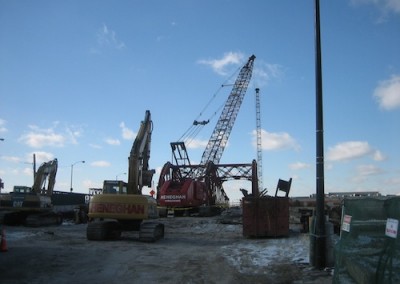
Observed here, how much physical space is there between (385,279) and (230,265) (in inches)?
261

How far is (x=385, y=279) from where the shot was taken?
23.4 ft

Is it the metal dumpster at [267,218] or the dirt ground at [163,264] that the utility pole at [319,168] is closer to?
the dirt ground at [163,264]

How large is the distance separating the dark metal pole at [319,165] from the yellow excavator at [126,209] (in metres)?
9.76

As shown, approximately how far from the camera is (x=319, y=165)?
12539 mm

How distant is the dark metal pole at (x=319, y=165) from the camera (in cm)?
1220

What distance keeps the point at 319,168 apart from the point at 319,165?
8cm

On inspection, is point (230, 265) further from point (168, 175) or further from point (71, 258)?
point (168, 175)

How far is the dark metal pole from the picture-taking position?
12195 mm

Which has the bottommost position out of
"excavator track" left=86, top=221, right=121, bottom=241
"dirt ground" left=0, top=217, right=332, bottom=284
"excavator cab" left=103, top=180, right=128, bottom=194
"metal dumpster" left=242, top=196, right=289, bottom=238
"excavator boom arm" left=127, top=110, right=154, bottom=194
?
"dirt ground" left=0, top=217, right=332, bottom=284

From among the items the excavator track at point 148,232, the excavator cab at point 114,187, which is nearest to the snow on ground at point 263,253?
the excavator track at point 148,232

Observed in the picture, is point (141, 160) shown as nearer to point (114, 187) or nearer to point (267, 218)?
point (114, 187)

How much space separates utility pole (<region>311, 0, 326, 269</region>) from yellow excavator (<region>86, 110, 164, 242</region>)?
384 inches

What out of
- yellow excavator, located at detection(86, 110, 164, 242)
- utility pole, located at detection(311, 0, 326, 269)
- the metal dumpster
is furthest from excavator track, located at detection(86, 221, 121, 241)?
utility pole, located at detection(311, 0, 326, 269)

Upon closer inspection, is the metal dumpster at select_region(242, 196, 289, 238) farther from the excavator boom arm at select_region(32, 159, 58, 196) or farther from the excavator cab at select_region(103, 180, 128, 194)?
the excavator boom arm at select_region(32, 159, 58, 196)
